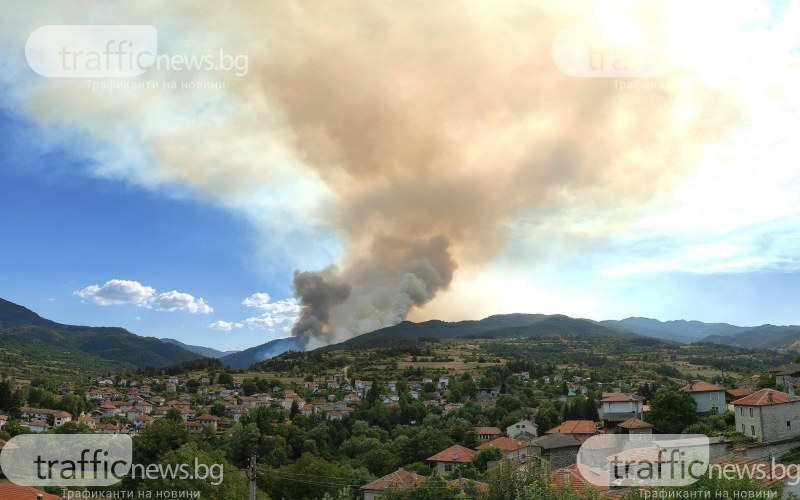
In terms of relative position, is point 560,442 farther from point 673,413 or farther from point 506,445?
point 506,445

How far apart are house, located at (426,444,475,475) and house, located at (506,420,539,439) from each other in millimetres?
13377

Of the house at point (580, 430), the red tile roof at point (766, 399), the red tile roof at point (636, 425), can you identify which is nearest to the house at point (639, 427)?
the red tile roof at point (636, 425)

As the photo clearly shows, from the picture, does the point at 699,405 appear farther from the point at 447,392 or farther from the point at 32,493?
the point at 447,392

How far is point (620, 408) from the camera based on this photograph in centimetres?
5353

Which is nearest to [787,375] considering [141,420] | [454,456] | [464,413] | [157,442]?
[454,456]

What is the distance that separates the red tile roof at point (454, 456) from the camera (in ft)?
170

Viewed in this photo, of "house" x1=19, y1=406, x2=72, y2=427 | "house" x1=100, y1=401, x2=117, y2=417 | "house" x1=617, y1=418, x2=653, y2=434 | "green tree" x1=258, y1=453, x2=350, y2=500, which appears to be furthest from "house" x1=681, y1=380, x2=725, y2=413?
"house" x1=100, y1=401, x2=117, y2=417

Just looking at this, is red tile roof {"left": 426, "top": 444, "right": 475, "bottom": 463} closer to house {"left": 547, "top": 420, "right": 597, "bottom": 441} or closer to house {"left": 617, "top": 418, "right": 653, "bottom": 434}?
house {"left": 547, "top": 420, "right": 597, "bottom": 441}

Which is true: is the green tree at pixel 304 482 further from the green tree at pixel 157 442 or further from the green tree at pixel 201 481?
the green tree at pixel 201 481

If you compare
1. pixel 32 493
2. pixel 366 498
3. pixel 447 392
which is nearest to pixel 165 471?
pixel 32 493

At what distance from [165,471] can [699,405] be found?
40.3 metres

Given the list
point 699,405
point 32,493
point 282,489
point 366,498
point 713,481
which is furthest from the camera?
point 699,405

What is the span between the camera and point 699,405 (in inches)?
1852

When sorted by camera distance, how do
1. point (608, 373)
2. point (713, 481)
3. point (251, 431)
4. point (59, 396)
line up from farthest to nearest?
point (608, 373) → point (59, 396) → point (251, 431) → point (713, 481)
